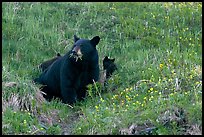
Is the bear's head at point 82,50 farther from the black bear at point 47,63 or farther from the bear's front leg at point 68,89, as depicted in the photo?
the black bear at point 47,63

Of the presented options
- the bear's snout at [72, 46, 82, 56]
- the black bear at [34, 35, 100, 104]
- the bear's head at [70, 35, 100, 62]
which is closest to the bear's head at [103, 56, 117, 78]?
the black bear at [34, 35, 100, 104]

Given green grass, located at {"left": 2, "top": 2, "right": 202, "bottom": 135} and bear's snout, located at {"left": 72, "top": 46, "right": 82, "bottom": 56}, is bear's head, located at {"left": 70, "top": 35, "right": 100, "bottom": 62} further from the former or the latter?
green grass, located at {"left": 2, "top": 2, "right": 202, "bottom": 135}

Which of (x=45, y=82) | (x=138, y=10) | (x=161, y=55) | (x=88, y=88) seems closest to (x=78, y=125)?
(x=88, y=88)

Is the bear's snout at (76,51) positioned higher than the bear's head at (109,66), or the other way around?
the bear's snout at (76,51)

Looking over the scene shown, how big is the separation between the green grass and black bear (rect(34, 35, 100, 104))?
28 cm

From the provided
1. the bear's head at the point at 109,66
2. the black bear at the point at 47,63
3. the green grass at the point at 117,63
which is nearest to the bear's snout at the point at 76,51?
the green grass at the point at 117,63

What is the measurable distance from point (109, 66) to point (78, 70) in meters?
1.06

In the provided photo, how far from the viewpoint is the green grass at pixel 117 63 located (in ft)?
26.6

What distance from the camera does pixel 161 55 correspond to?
38.0 ft

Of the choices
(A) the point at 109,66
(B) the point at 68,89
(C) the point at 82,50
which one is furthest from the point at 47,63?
(C) the point at 82,50

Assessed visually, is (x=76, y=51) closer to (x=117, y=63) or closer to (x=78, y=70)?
(x=78, y=70)

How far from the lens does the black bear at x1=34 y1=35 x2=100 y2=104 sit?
10328mm

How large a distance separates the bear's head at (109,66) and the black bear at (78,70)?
725 millimetres

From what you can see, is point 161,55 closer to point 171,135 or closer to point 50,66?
point 50,66
